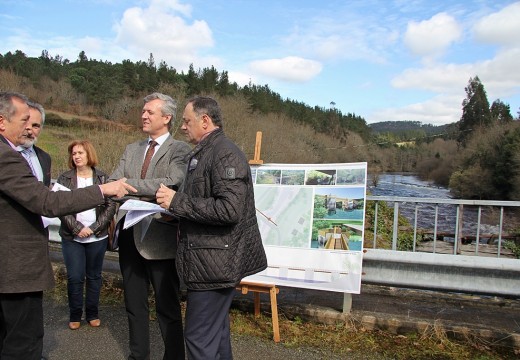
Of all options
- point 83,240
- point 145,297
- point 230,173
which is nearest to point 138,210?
point 230,173

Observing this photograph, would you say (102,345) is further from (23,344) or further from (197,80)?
(197,80)

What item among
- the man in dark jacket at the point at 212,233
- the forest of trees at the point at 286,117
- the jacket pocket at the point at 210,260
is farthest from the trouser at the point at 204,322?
the forest of trees at the point at 286,117

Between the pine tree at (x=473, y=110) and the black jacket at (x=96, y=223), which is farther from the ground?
the pine tree at (x=473, y=110)

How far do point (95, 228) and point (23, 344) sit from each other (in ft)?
5.66

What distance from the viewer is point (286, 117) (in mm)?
64438

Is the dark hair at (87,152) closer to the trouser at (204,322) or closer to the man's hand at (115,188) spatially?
the man's hand at (115,188)

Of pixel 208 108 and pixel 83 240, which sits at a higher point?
pixel 208 108

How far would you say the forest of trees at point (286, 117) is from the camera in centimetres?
3672

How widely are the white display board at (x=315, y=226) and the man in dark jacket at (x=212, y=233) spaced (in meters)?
1.47

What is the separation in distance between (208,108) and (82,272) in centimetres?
258

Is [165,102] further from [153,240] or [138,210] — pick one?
[153,240]

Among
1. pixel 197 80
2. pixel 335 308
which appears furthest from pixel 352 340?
pixel 197 80

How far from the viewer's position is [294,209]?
167 inches

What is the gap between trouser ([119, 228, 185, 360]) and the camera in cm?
318
